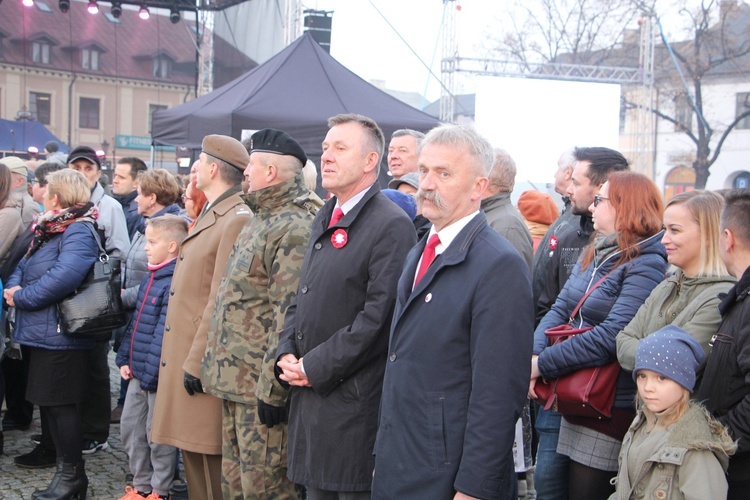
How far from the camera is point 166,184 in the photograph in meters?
5.87

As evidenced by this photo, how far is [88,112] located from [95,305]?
39700mm

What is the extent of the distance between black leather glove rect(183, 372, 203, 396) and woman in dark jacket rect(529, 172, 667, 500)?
5.38 feet

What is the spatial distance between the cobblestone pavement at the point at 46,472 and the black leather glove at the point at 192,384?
4.87 feet

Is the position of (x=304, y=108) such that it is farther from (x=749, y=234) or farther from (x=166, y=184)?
(x=749, y=234)

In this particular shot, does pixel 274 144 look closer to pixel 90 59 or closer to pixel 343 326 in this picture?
pixel 343 326

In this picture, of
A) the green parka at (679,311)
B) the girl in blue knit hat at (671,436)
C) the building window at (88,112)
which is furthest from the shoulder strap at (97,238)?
the building window at (88,112)

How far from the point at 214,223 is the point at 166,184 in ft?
6.16

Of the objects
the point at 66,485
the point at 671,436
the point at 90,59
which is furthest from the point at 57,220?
the point at 90,59

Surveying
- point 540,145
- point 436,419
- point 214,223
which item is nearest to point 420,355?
point 436,419

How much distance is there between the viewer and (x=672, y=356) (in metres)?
2.71

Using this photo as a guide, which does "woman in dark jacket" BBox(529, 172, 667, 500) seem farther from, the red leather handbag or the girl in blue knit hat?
the girl in blue knit hat

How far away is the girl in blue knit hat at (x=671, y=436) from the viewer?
2.57 metres

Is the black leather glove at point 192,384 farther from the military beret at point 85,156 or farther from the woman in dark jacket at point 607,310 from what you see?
the military beret at point 85,156

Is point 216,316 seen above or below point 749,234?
below
